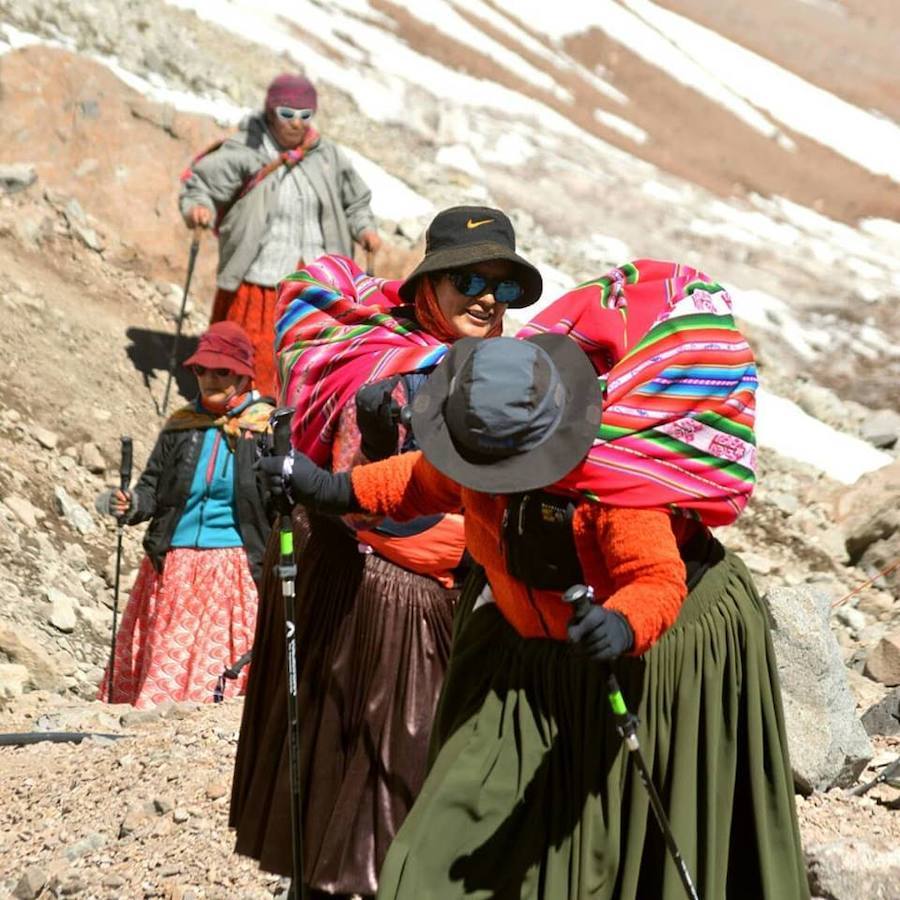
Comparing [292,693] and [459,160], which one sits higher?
[459,160]

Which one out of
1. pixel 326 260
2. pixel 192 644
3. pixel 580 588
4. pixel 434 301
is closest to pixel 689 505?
pixel 580 588

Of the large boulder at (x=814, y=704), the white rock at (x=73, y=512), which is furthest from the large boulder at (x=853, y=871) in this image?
the white rock at (x=73, y=512)

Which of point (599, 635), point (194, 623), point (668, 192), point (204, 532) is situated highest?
point (668, 192)

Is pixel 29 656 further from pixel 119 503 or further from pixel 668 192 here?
pixel 668 192

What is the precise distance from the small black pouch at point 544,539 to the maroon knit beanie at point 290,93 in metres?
6.12

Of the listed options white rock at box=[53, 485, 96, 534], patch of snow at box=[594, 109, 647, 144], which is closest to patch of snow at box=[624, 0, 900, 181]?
patch of snow at box=[594, 109, 647, 144]

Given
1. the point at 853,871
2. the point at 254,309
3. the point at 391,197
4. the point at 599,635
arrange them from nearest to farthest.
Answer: the point at 599,635 < the point at 853,871 < the point at 254,309 < the point at 391,197

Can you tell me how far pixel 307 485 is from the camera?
3.46 metres

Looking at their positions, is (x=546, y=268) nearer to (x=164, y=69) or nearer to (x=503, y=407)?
(x=164, y=69)

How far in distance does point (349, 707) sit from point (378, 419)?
88cm

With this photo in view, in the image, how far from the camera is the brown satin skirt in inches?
167

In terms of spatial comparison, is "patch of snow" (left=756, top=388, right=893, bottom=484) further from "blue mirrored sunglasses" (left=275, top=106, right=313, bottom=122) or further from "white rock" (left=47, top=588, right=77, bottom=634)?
"white rock" (left=47, top=588, right=77, bottom=634)

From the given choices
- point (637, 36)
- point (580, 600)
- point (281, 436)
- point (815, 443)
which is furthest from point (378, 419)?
point (637, 36)

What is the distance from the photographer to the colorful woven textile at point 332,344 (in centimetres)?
428
